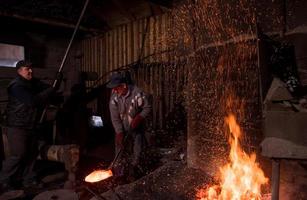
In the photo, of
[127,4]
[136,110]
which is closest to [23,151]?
[136,110]

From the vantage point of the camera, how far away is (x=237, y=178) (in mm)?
4887

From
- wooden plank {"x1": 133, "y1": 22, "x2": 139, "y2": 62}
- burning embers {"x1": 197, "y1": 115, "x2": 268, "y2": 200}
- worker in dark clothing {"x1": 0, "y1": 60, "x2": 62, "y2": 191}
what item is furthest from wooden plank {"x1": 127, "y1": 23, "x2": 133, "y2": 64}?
burning embers {"x1": 197, "y1": 115, "x2": 268, "y2": 200}

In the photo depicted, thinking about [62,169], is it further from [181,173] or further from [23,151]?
[181,173]

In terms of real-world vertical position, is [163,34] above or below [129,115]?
above

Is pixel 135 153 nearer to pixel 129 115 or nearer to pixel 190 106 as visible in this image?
pixel 129 115

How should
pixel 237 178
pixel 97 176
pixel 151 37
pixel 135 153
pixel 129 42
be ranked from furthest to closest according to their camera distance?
1. pixel 129 42
2. pixel 151 37
3. pixel 135 153
4. pixel 97 176
5. pixel 237 178

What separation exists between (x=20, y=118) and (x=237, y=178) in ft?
15.3

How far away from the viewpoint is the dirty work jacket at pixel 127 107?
6434 mm

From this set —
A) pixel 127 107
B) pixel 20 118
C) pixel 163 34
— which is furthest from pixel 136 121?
pixel 163 34

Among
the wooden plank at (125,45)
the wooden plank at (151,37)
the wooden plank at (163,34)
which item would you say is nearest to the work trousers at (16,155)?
the wooden plank at (163,34)

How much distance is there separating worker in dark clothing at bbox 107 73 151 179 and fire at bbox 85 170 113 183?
0.94 meters

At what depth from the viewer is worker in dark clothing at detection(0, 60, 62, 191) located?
20.3 ft

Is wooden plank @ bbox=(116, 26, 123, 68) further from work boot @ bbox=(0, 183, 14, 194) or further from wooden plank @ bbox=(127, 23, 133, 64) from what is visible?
work boot @ bbox=(0, 183, 14, 194)

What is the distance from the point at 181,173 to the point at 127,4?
6.39 m
